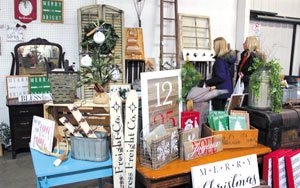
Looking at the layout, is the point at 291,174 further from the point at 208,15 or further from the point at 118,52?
the point at 208,15

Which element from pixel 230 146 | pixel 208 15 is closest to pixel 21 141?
pixel 230 146

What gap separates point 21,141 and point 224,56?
2.89 metres

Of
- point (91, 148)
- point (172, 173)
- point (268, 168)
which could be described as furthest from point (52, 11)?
point (268, 168)

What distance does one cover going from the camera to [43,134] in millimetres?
1520

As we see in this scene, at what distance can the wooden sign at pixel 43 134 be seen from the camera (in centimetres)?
148

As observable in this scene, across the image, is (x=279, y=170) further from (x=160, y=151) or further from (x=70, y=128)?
(x=70, y=128)

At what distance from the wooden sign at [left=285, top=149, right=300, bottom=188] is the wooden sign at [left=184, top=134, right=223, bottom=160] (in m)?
0.46

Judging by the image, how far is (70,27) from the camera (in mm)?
4164

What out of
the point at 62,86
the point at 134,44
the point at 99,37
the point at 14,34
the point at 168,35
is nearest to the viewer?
the point at 62,86

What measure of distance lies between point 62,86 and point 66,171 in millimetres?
535

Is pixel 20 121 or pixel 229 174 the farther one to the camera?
pixel 20 121

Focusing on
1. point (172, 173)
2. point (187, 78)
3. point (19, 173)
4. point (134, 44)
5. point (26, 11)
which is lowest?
point (19, 173)

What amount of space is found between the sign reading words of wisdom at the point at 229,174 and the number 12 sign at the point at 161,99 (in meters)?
0.34

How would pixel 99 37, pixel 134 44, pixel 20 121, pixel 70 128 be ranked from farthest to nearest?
pixel 134 44 < pixel 20 121 < pixel 99 37 < pixel 70 128
